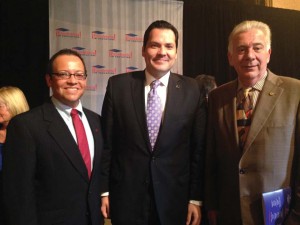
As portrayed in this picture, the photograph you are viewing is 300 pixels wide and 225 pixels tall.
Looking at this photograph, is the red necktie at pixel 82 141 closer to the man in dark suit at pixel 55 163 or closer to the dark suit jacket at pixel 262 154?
the man in dark suit at pixel 55 163

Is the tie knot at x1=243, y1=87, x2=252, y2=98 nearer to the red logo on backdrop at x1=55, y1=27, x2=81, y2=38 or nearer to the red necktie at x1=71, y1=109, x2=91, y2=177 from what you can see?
the red necktie at x1=71, y1=109, x2=91, y2=177

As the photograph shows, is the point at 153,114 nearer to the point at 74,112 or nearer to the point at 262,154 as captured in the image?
the point at 74,112

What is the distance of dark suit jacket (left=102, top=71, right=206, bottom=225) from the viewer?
1.98 meters

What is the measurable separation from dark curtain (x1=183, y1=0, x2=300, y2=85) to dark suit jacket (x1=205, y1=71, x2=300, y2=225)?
3958 millimetres

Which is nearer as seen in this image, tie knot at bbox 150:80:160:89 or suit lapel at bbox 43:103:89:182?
suit lapel at bbox 43:103:89:182

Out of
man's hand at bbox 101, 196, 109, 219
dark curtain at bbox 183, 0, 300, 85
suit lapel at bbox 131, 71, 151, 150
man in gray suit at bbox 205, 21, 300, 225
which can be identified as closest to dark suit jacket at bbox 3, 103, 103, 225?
man's hand at bbox 101, 196, 109, 219

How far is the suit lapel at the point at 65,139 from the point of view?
5.92 feet

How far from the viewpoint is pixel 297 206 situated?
1.77 m

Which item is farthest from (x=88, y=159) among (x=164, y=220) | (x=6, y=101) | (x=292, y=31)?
(x=292, y=31)

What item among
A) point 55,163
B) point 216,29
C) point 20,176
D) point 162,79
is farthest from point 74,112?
point 216,29

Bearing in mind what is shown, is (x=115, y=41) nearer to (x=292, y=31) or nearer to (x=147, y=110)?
(x=147, y=110)

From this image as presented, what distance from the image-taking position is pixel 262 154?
180 cm

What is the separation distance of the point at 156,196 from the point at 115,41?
11.2 ft

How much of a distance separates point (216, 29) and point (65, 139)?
15.5 feet
